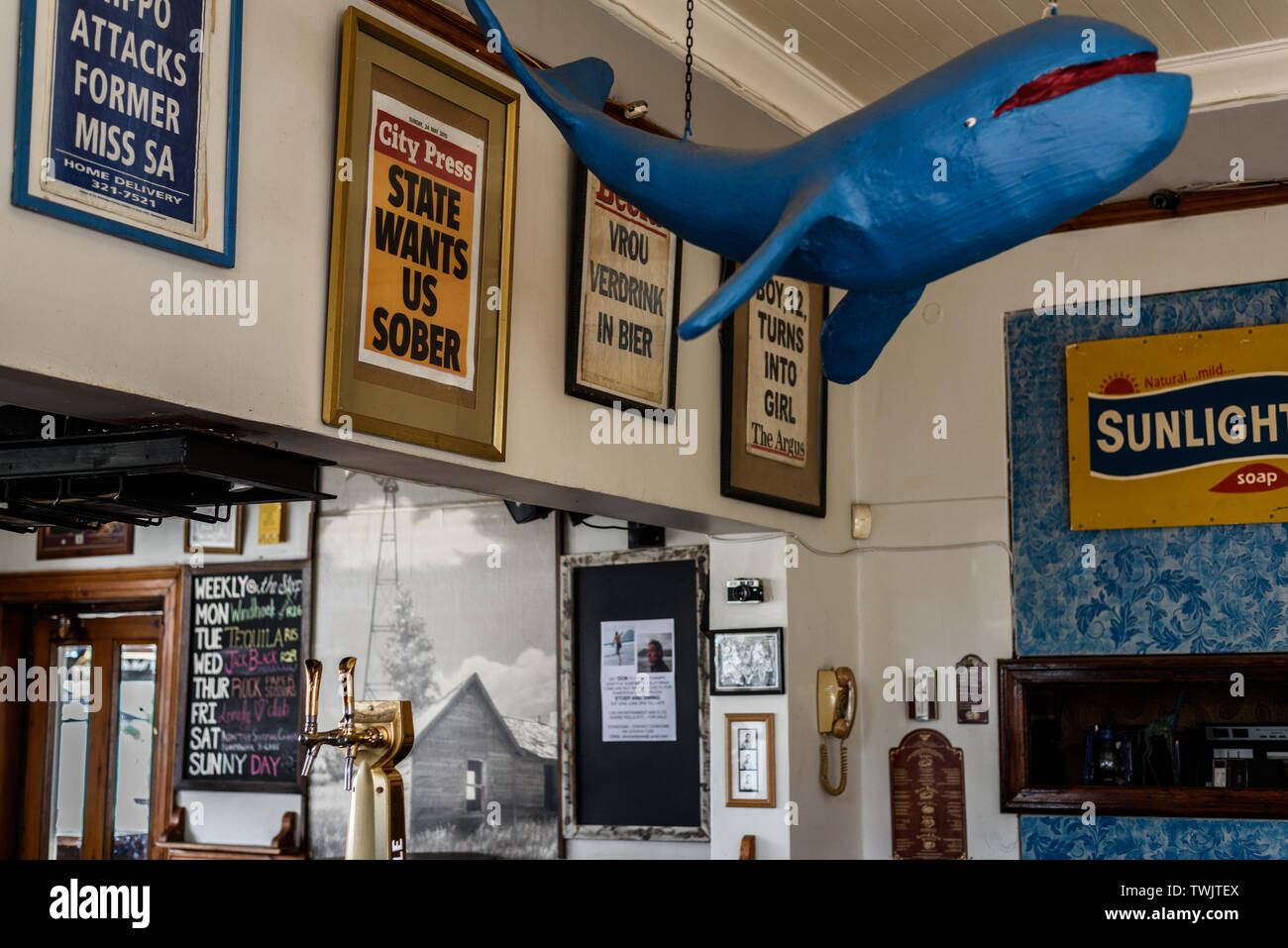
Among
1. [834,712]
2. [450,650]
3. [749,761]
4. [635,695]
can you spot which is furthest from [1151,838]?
[450,650]

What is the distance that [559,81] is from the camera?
230 cm

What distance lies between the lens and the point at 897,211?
168cm

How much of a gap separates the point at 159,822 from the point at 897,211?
5264 mm

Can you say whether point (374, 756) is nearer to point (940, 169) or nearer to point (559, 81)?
point (559, 81)

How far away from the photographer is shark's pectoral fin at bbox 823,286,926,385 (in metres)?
2.04

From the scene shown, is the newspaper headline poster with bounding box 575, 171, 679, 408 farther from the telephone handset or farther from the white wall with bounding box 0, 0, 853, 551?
the telephone handset

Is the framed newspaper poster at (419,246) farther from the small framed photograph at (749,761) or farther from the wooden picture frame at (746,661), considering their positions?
the small framed photograph at (749,761)

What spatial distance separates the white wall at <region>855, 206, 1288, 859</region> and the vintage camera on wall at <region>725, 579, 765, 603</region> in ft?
2.43

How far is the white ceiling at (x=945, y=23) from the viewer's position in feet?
14.2

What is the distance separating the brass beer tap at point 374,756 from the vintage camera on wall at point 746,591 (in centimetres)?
174

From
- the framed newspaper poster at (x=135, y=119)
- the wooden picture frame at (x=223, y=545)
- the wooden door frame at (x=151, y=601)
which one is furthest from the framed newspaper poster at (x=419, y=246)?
the wooden door frame at (x=151, y=601)

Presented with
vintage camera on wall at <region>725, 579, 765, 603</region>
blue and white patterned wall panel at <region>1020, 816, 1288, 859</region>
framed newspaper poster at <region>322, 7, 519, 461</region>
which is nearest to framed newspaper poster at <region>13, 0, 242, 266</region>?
framed newspaper poster at <region>322, 7, 519, 461</region>

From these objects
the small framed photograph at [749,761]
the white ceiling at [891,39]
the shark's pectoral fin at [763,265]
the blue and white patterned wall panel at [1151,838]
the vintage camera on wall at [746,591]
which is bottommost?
the blue and white patterned wall panel at [1151,838]

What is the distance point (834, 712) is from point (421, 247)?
258 centimetres
